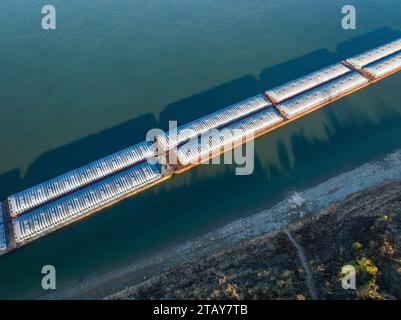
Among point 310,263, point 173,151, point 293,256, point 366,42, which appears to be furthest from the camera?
point 366,42

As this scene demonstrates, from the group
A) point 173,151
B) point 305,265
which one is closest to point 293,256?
point 305,265

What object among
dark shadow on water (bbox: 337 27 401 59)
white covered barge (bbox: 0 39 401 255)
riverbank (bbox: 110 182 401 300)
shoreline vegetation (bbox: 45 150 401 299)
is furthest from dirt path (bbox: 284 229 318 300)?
dark shadow on water (bbox: 337 27 401 59)

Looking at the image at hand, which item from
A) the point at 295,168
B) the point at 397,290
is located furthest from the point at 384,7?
the point at 397,290

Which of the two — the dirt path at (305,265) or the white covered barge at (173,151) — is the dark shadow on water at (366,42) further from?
the dirt path at (305,265)

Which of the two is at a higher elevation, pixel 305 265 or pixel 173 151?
pixel 173 151

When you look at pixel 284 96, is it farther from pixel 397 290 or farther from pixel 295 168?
pixel 397 290

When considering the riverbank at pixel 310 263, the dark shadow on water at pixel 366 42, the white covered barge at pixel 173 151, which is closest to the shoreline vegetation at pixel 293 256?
the riverbank at pixel 310 263

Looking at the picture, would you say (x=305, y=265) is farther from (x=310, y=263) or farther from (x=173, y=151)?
(x=173, y=151)

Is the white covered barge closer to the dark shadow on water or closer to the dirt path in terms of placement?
the dark shadow on water
